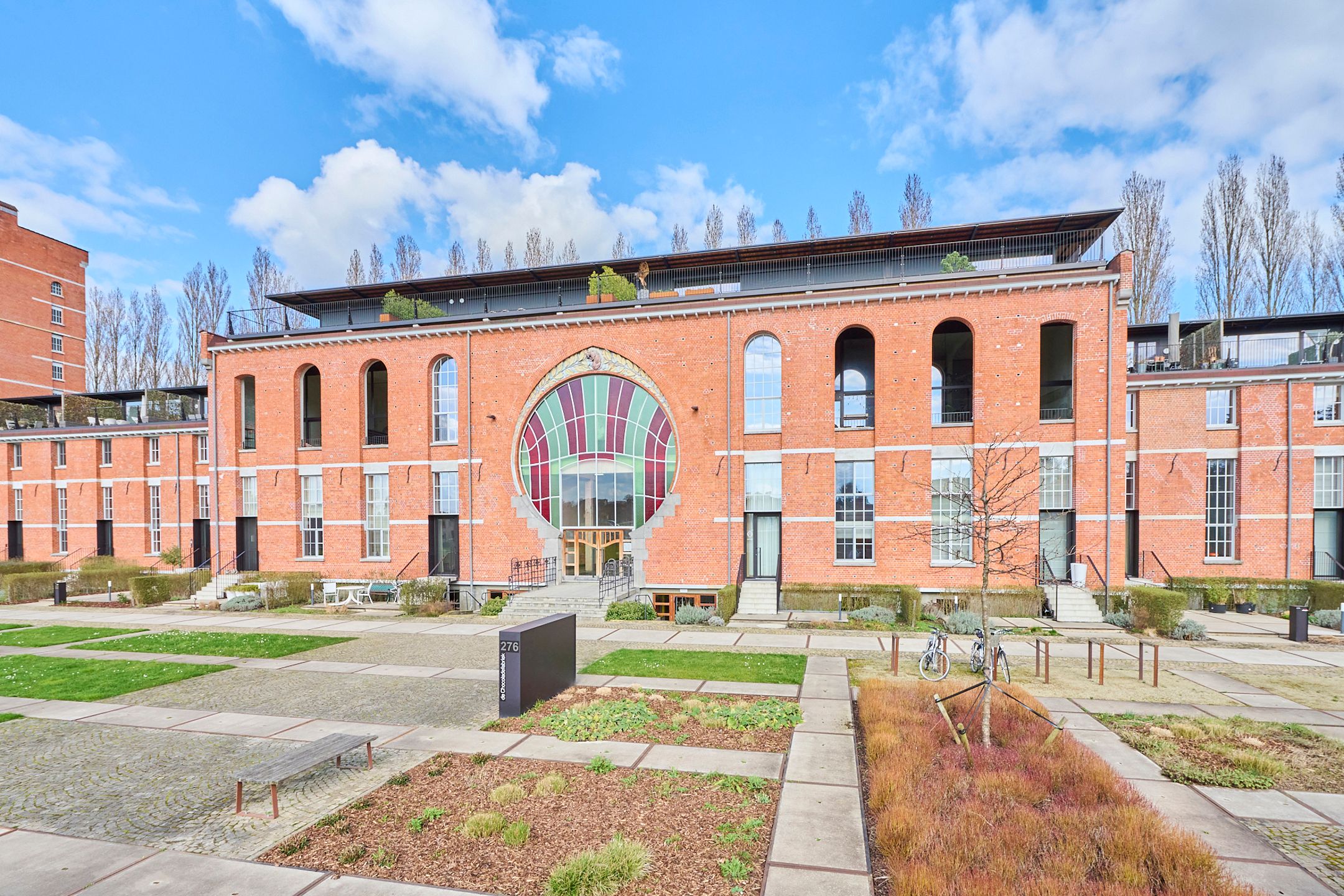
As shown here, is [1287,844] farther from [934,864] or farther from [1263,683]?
→ [1263,683]

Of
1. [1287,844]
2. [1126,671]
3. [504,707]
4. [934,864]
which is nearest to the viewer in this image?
[934,864]

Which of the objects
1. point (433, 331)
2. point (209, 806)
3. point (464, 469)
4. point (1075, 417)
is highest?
point (433, 331)

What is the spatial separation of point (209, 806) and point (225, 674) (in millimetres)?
7980

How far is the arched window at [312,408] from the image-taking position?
28859 millimetres

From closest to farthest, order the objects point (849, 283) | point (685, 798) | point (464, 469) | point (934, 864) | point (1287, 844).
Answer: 1. point (934, 864)
2. point (1287, 844)
3. point (685, 798)
4. point (849, 283)
5. point (464, 469)

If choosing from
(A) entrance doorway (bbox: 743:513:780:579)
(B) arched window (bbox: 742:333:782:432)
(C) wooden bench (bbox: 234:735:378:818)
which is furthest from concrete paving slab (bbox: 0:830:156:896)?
Result: (B) arched window (bbox: 742:333:782:432)

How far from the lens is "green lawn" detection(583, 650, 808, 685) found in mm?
12578

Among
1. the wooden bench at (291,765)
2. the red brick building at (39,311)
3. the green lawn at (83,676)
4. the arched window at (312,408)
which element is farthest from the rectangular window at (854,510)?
the red brick building at (39,311)

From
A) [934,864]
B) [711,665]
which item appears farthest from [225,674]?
[934,864]

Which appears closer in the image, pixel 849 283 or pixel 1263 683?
pixel 1263 683

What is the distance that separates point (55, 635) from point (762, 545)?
73.3ft

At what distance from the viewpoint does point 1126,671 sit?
1330 cm

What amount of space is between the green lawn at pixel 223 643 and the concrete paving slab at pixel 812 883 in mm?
14677

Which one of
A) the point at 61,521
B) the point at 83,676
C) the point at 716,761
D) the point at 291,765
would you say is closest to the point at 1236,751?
the point at 716,761
